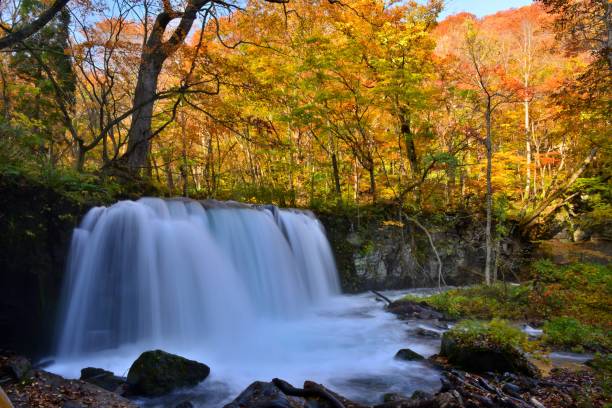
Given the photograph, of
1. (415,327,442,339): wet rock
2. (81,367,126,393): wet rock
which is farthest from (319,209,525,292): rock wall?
(81,367,126,393): wet rock

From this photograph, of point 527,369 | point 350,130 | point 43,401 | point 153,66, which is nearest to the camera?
point 43,401

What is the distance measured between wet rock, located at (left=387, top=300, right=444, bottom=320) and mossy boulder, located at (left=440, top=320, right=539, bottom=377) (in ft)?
8.98

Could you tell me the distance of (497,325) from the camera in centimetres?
584

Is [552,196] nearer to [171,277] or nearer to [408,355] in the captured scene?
[408,355]

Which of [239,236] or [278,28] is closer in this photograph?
[239,236]

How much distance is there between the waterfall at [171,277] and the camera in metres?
6.72

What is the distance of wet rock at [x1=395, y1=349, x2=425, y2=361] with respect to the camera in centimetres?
604

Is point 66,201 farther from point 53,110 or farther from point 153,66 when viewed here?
point 53,110

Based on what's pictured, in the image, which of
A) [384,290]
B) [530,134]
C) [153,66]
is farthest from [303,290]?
[530,134]

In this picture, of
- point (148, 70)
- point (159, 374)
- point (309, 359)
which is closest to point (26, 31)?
point (159, 374)

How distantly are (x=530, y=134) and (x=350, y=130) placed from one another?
914 centimetres

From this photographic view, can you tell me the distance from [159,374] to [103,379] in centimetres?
83

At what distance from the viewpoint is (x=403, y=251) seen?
13328mm

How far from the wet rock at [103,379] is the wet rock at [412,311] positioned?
6.07m
